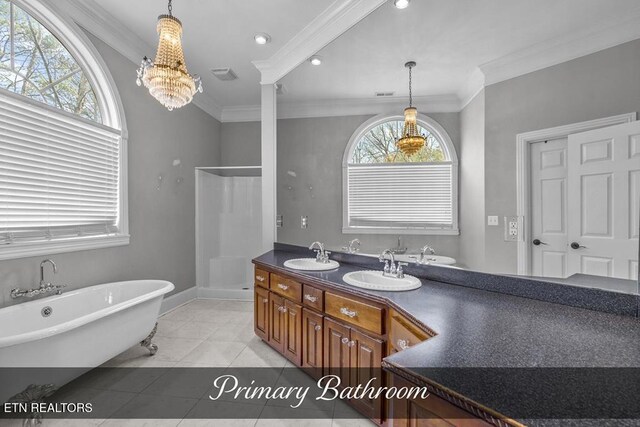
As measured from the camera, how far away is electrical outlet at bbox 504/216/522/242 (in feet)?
4.80

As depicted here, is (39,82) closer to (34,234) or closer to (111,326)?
(34,234)

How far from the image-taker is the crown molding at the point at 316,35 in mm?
2322

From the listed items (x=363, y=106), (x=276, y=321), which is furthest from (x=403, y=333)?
(x=363, y=106)

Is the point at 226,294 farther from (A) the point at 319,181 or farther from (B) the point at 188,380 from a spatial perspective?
(A) the point at 319,181

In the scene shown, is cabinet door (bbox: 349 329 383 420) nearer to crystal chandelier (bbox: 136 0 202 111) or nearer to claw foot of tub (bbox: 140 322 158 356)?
claw foot of tub (bbox: 140 322 158 356)

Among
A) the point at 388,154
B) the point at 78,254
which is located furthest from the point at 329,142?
the point at 78,254

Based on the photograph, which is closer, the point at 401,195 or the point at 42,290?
the point at 401,195

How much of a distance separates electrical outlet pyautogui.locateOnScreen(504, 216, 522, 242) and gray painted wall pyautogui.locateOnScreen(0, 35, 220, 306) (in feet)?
10.3

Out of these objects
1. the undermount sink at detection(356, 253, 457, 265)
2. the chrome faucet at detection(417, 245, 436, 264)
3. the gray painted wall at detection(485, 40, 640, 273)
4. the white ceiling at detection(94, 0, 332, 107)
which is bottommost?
the undermount sink at detection(356, 253, 457, 265)

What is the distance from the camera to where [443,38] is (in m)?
1.75

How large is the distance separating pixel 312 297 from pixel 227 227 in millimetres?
2967

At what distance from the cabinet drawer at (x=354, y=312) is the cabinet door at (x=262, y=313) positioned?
35.2 inches

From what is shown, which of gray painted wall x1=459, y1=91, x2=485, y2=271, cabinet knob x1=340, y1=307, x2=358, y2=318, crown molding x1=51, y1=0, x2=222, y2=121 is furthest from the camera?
crown molding x1=51, y1=0, x2=222, y2=121

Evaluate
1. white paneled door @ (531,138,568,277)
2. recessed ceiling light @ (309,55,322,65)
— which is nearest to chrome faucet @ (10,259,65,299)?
recessed ceiling light @ (309,55,322,65)
